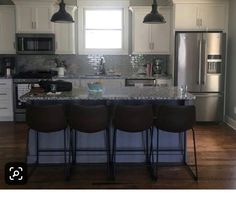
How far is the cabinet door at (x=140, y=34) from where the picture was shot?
23.8 feet

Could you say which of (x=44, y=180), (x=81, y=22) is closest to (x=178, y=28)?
(x=81, y=22)

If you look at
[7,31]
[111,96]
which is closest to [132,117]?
[111,96]

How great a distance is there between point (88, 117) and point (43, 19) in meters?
3.91

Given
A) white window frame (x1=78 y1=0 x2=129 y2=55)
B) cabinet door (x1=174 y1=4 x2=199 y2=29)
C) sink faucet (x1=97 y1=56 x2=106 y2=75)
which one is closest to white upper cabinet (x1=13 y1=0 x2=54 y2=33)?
white window frame (x1=78 y1=0 x2=129 y2=55)

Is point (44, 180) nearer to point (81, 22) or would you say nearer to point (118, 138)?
point (118, 138)

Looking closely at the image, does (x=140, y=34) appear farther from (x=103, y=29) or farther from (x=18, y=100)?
(x=18, y=100)

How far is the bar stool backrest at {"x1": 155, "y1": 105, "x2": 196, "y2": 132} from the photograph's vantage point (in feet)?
13.0

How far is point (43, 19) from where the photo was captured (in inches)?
283

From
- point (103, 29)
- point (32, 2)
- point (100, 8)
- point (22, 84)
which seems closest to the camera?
point (22, 84)

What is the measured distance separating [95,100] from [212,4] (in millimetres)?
3784

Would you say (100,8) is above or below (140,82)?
above

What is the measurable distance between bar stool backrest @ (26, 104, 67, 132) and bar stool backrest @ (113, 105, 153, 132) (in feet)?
2.07

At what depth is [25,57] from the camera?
768 centimetres

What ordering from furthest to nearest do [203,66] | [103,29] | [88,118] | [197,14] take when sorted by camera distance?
[103,29]
[197,14]
[203,66]
[88,118]
